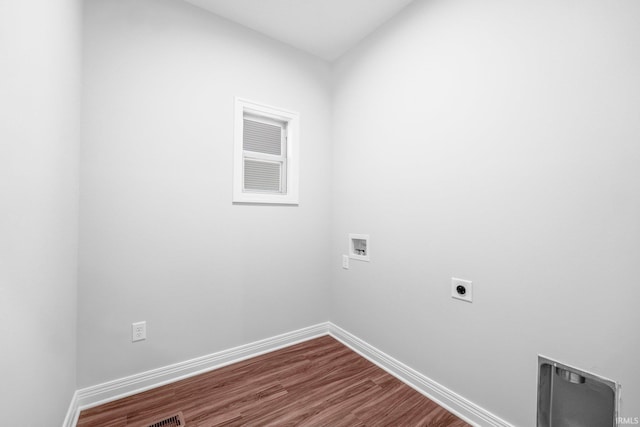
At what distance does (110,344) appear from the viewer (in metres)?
1.65

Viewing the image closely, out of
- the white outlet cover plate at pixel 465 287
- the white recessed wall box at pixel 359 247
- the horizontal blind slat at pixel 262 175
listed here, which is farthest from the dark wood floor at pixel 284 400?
the horizontal blind slat at pixel 262 175

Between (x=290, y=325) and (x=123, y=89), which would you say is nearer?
(x=123, y=89)

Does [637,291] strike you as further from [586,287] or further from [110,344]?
[110,344]

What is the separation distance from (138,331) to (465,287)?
213cm

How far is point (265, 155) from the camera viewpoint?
233cm

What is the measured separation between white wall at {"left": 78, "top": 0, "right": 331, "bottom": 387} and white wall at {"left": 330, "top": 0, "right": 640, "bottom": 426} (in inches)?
35.1

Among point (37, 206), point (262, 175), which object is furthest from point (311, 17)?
point (37, 206)

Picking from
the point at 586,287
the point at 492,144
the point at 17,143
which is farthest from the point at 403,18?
the point at 17,143

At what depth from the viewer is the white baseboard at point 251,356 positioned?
58.9 inches

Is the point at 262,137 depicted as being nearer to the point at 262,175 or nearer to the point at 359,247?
the point at 262,175

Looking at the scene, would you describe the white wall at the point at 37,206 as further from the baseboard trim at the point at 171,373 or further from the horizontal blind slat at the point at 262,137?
the horizontal blind slat at the point at 262,137

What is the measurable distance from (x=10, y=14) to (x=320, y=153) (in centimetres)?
204

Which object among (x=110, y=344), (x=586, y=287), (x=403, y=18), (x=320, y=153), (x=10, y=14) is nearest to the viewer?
(x=10, y=14)

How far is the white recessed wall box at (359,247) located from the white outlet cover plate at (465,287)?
745mm
